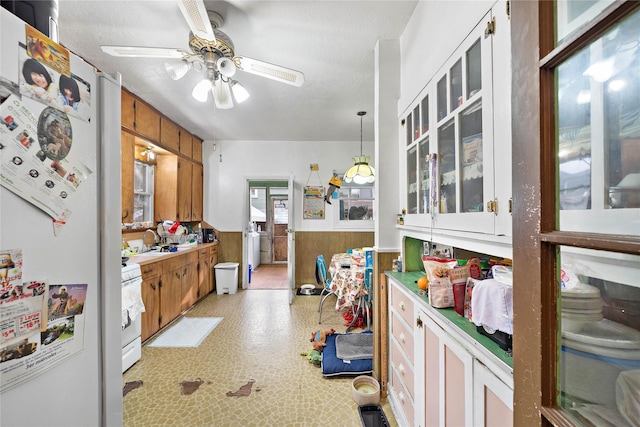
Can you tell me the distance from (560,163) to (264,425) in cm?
204

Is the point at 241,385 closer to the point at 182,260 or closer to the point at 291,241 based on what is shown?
the point at 182,260

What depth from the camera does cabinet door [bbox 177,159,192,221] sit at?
396cm

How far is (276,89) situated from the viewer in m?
2.82

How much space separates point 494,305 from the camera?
84 centimetres

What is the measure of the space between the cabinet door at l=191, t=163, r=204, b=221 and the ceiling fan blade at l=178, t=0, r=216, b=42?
127 inches

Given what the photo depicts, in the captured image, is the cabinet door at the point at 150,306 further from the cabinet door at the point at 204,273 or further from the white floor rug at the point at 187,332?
the cabinet door at the point at 204,273

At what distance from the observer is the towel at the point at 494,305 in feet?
2.68

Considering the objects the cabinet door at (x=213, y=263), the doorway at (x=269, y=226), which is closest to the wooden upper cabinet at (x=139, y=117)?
the cabinet door at (x=213, y=263)

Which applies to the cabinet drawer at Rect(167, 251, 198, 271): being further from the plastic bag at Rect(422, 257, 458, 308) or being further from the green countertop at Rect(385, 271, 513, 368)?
the plastic bag at Rect(422, 257, 458, 308)

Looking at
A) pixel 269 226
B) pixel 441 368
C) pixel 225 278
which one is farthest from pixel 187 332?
pixel 269 226

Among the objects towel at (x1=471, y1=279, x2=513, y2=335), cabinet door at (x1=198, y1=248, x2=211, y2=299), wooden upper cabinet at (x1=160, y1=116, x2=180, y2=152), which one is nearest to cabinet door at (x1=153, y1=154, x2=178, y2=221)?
wooden upper cabinet at (x1=160, y1=116, x2=180, y2=152)

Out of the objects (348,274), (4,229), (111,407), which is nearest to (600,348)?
(4,229)

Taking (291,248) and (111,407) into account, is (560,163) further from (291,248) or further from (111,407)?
(291,248)

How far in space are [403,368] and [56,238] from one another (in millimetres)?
1736
